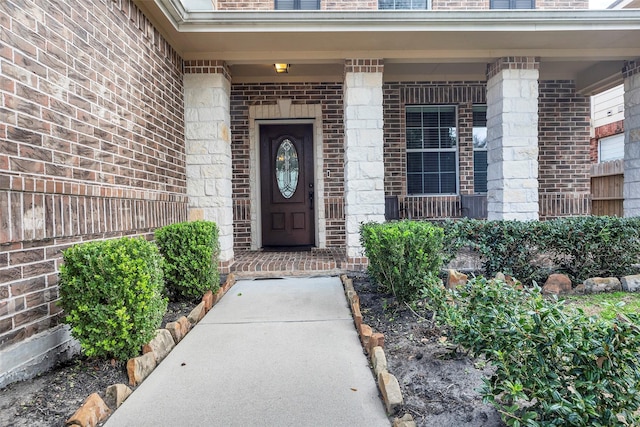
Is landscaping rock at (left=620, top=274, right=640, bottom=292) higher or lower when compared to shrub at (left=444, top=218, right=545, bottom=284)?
lower

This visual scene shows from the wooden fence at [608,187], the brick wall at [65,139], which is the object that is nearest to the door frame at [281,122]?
the brick wall at [65,139]

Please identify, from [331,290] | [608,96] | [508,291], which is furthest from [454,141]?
[608,96]

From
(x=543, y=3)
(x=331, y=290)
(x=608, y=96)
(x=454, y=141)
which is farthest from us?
(x=608, y=96)

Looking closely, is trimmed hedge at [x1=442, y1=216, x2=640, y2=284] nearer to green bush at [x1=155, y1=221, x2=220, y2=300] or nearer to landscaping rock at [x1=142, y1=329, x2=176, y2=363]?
green bush at [x1=155, y1=221, x2=220, y2=300]

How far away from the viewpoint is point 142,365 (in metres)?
2.51

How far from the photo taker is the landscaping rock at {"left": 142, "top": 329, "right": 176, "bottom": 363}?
106 inches

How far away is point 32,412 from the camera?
203cm

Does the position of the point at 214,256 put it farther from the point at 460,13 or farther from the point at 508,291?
the point at 460,13

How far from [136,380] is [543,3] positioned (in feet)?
26.4

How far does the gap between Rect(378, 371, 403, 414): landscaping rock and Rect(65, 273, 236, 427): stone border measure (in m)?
1.48

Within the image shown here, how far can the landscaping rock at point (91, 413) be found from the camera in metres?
1.91

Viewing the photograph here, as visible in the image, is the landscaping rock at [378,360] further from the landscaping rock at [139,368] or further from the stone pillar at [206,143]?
the stone pillar at [206,143]

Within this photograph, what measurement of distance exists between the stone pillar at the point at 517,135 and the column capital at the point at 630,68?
1743 millimetres

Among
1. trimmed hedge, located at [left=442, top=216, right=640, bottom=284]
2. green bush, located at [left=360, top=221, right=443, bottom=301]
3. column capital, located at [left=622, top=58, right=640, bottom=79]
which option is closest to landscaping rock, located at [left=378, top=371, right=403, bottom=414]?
green bush, located at [left=360, top=221, right=443, bottom=301]
